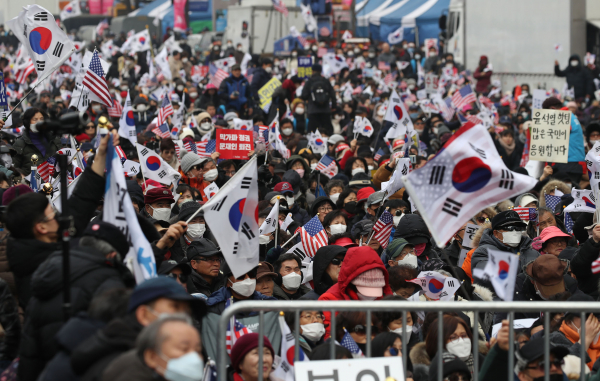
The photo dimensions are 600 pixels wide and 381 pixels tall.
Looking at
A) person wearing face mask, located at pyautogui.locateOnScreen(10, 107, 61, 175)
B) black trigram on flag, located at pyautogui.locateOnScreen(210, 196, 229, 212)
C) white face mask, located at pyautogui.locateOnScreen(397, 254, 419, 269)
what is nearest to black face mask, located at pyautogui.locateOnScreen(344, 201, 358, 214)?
white face mask, located at pyautogui.locateOnScreen(397, 254, 419, 269)

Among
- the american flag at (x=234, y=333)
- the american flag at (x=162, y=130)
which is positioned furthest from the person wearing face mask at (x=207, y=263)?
the american flag at (x=162, y=130)

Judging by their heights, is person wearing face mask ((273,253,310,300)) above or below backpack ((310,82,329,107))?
below

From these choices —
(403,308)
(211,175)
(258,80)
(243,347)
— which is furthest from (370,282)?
(258,80)

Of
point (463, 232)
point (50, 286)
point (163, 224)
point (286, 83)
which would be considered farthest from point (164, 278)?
point (286, 83)

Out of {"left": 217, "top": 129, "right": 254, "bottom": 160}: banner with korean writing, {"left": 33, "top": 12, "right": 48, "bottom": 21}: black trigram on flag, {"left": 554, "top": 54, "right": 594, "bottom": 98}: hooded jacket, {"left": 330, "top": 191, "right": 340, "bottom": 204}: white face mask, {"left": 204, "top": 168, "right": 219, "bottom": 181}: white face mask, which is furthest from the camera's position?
{"left": 554, "top": 54, "right": 594, "bottom": 98}: hooded jacket

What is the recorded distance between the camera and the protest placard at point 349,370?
14.2 ft

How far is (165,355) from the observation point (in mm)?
3293

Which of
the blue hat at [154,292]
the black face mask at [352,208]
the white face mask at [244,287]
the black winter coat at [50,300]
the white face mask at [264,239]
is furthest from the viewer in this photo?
the black face mask at [352,208]

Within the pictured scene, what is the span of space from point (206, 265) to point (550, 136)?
Answer: 20.4ft

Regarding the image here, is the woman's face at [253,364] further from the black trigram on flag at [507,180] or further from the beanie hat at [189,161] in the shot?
the beanie hat at [189,161]

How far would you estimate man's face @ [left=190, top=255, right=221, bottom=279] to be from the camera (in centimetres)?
685

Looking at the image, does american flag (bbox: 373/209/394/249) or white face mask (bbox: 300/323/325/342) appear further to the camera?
american flag (bbox: 373/209/394/249)

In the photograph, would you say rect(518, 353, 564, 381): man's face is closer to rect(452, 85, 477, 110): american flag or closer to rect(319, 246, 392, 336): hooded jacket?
rect(319, 246, 392, 336): hooded jacket

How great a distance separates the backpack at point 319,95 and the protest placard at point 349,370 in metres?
13.5
